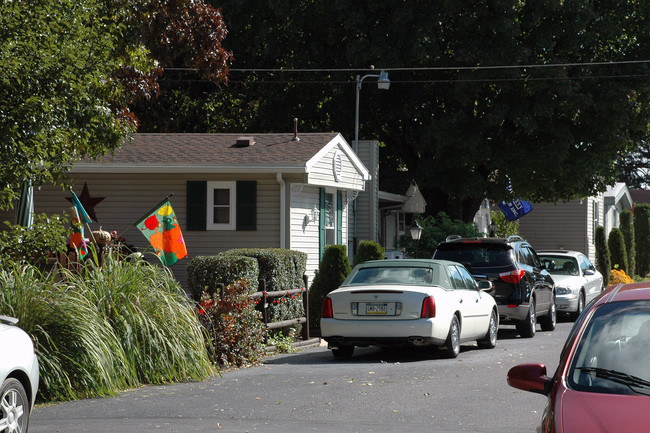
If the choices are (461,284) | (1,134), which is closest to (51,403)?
(1,134)

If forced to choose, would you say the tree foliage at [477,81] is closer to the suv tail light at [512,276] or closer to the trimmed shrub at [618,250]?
the trimmed shrub at [618,250]

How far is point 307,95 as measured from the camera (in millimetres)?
38250

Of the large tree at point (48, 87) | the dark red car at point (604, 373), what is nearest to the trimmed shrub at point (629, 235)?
the large tree at point (48, 87)

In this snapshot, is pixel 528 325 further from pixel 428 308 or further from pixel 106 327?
pixel 106 327

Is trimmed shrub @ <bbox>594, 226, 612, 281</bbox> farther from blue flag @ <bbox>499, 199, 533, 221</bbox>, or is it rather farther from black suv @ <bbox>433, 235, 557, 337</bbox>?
black suv @ <bbox>433, 235, 557, 337</bbox>

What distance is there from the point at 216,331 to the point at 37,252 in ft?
10.4

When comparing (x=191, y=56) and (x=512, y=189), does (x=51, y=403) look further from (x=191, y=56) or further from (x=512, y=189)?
(x=512, y=189)

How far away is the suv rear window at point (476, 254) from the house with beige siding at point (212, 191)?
5.63 metres

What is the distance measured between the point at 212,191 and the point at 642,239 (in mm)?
37564

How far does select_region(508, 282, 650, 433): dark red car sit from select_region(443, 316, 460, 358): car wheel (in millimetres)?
8622

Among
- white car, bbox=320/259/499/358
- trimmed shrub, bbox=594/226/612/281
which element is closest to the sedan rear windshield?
white car, bbox=320/259/499/358

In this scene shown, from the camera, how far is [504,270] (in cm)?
1892

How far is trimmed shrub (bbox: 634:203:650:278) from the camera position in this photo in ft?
180

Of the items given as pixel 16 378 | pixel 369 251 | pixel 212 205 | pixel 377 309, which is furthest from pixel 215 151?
pixel 16 378
